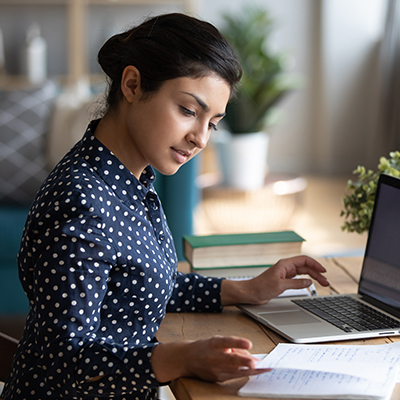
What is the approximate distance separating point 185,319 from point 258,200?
2508mm

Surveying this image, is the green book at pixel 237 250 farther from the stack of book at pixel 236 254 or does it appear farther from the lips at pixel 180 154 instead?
the lips at pixel 180 154

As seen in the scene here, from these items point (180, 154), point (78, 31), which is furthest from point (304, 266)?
point (78, 31)

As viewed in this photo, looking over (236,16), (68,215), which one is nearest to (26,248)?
(68,215)

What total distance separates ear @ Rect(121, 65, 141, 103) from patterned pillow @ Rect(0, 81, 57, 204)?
5.60ft

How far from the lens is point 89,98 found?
2.84 m

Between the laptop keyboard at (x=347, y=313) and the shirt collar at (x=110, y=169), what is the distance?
0.38 m

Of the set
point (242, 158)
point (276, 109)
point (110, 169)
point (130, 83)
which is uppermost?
point (130, 83)

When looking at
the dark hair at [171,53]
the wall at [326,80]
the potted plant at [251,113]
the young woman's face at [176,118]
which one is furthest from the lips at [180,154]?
the wall at [326,80]

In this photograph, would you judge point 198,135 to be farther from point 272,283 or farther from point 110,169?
point 272,283

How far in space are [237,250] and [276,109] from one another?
399 cm

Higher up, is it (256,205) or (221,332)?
(221,332)

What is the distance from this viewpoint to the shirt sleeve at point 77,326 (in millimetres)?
792

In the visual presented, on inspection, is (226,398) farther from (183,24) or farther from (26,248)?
(183,24)

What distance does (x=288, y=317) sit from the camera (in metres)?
1.03
